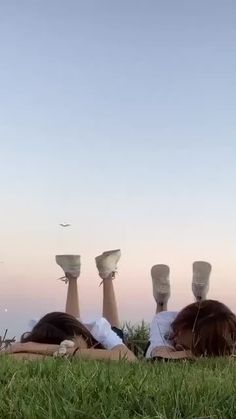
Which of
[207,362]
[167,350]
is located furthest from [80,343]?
[207,362]

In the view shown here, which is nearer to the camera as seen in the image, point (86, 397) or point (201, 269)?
point (86, 397)

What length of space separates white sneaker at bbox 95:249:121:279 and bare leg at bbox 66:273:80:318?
0.43 meters

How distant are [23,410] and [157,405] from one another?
0.46 metres

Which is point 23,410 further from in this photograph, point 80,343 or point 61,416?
point 80,343

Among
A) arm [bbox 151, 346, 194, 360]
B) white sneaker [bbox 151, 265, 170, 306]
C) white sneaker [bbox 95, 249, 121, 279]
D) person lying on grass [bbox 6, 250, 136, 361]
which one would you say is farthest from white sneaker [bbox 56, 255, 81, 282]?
arm [bbox 151, 346, 194, 360]

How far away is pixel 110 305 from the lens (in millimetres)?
9398

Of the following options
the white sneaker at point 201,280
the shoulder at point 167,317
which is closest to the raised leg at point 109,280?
the white sneaker at point 201,280

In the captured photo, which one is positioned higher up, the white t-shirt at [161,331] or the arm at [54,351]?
the white t-shirt at [161,331]

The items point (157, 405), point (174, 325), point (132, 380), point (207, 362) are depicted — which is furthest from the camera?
point (174, 325)

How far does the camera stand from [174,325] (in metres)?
6.13

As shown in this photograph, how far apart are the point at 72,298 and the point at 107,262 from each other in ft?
2.28

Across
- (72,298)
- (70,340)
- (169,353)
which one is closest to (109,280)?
(72,298)

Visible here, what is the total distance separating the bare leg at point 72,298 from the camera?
9.46 meters

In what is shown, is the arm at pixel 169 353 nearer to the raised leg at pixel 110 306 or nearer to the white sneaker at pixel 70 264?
the raised leg at pixel 110 306
